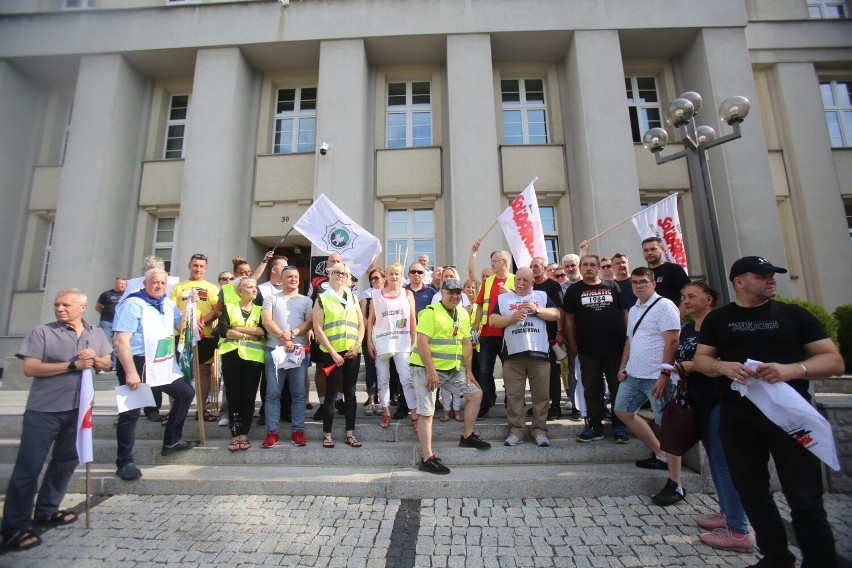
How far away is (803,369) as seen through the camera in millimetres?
2453

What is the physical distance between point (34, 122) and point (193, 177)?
6345 millimetres

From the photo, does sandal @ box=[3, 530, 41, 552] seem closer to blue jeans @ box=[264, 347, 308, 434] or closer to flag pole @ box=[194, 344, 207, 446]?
flag pole @ box=[194, 344, 207, 446]

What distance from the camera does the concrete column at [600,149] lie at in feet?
34.5

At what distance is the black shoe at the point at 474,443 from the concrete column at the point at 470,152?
604 cm

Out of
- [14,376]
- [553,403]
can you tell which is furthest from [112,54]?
[553,403]

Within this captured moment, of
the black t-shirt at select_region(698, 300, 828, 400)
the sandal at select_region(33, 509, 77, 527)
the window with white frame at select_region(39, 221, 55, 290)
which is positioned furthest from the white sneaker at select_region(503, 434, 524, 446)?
the window with white frame at select_region(39, 221, 55, 290)

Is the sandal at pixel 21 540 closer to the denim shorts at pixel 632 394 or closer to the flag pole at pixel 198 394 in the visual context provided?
the flag pole at pixel 198 394

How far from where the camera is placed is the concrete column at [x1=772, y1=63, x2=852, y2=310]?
10977 mm

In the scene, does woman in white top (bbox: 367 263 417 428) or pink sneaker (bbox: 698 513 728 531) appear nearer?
pink sneaker (bbox: 698 513 728 531)

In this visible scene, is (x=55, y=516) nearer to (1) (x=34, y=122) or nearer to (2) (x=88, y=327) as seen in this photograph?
(2) (x=88, y=327)

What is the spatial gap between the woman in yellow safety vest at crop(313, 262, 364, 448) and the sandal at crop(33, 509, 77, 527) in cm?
214

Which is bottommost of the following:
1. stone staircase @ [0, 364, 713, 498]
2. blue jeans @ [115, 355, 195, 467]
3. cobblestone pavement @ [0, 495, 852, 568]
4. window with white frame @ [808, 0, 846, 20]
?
cobblestone pavement @ [0, 495, 852, 568]

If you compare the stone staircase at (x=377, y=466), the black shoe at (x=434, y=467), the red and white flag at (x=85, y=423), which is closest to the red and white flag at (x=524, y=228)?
the stone staircase at (x=377, y=466)

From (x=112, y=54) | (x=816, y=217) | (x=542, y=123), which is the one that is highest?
(x=112, y=54)
